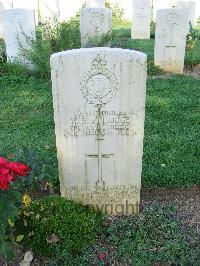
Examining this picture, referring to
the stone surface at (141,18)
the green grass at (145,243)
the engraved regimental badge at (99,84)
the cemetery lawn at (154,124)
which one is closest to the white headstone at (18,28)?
the cemetery lawn at (154,124)

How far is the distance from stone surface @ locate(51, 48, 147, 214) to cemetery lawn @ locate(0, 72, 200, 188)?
598 millimetres

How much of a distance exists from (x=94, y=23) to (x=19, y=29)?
196cm

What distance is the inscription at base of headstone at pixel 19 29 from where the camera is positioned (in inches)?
318

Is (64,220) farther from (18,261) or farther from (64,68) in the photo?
(64,68)

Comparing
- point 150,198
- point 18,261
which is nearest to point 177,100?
point 150,198

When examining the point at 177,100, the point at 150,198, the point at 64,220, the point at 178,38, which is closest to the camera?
the point at 64,220

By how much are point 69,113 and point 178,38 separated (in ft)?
18.8

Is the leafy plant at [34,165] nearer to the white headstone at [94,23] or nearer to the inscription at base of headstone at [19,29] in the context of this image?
the inscription at base of headstone at [19,29]

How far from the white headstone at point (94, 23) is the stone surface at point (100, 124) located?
20.1 feet

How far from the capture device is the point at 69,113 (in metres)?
3.32

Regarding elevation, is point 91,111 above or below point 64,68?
below

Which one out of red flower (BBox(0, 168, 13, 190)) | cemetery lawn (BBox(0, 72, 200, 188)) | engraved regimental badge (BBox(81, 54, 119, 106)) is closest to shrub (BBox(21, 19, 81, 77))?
cemetery lawn (BBox(0, 72, 200, 188))

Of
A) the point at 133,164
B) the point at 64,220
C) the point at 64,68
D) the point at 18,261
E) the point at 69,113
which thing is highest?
the point at 64,68

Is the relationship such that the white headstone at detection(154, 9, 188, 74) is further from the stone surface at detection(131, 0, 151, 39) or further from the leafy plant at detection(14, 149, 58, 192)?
the leafy plant at detection(14, 149, 58, 192)
